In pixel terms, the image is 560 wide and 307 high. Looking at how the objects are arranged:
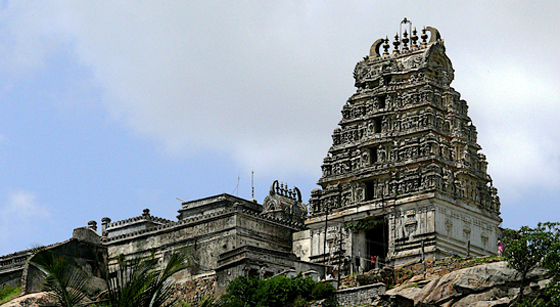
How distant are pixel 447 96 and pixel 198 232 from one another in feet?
58.5

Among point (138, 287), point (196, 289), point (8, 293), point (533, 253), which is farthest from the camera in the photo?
point (8, 293)

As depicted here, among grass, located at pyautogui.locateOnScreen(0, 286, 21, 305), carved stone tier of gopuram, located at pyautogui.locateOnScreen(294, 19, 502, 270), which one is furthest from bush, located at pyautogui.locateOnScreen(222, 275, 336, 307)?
grass, located at pyautogui.locateOnScreen(0, 286, 21, 305)

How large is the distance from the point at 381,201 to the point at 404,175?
2069 millimetres

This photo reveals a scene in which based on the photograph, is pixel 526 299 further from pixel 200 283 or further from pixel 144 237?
pixel 144 237

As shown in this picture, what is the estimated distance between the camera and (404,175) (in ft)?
198

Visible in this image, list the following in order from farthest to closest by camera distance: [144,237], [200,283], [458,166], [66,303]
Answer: [144,237] < [458,166] < [200,283] < [66,303]

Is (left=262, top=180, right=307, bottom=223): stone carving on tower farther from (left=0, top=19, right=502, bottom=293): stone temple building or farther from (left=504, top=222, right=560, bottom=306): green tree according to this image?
(left=504, top=222, right=560, bottom=306): green tree

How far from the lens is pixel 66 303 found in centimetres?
2842

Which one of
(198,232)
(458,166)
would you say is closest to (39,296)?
(198,232)

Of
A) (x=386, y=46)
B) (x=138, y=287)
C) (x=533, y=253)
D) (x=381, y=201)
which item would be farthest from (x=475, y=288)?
(x=386, y=46)

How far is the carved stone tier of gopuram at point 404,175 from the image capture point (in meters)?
58.6

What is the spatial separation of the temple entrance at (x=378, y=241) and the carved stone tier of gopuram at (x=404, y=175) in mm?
65

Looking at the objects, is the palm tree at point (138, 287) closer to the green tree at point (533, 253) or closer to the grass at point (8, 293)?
the green tree at point (533, 253)

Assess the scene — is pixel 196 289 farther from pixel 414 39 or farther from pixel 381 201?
pixel 414 39
